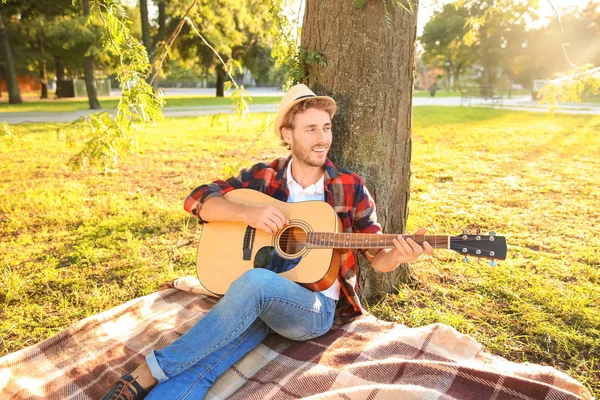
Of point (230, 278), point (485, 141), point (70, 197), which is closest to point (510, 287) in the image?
point (230, 278)

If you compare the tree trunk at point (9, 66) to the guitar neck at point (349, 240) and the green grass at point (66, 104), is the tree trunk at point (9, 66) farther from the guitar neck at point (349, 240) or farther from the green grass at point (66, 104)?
the guitar neck at point (349, 240)

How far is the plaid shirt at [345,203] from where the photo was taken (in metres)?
2.76

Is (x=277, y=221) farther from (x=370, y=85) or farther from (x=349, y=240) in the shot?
(x=370, y=85)

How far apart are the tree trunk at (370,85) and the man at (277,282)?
43 cm

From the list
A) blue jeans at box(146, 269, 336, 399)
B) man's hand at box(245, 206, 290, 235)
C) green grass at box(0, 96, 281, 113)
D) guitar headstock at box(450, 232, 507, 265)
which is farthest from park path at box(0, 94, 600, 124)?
guitar headstock at box(450, 232, 507, 265)

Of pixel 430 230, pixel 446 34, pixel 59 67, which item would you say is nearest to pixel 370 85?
pixel 430 230

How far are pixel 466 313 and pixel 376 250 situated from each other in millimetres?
1127

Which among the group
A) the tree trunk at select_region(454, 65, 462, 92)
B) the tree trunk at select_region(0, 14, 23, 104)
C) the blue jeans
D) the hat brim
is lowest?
the blue jeans

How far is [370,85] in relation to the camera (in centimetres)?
317

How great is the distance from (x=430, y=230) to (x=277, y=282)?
2.92 metres

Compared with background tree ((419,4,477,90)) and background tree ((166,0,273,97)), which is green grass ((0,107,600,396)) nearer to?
background tree ((166,0,273,97))

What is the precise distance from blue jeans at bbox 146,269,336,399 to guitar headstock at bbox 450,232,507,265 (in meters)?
0.83

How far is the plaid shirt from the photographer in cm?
276

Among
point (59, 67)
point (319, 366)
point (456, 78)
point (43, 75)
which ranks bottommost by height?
point (319, 366)
